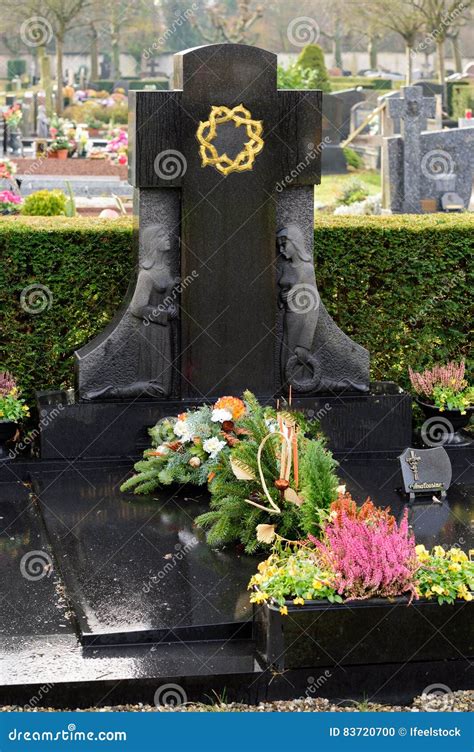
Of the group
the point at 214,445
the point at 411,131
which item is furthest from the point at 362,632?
the point at 411,131

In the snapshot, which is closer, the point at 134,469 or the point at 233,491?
the point at 233,491

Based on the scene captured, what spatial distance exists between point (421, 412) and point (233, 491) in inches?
119

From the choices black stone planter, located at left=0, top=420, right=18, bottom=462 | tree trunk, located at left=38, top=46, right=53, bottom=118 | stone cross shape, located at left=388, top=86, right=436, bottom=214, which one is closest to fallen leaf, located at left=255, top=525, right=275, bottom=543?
black stone planter, located at left=0, top=420, right=18, bottom=462

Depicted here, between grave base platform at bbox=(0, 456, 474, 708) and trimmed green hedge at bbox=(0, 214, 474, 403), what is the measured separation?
5.08 feet

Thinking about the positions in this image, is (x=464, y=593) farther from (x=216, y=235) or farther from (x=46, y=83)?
(x=46, y=83)

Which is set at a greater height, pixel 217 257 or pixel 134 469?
pixel 217 257

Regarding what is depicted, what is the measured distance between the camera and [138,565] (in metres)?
7.36

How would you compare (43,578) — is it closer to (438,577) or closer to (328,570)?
(328,570)

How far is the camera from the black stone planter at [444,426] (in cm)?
980

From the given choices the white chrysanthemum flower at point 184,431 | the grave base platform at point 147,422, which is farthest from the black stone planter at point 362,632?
the grave base platform at point 147,422

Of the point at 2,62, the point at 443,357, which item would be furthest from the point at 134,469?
the point at 2,62

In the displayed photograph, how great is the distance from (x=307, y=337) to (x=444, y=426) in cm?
131

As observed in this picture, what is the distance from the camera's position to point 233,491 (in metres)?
7.70

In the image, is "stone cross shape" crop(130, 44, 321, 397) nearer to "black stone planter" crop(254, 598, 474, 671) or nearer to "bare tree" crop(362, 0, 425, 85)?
"black stone planter" crop(254, 598, 474, 671)
